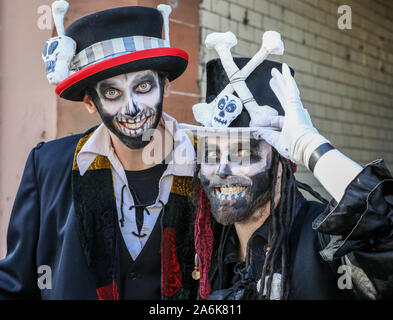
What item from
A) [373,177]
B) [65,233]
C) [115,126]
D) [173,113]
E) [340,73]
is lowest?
[65,233]

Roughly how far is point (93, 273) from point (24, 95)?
1.94 metres

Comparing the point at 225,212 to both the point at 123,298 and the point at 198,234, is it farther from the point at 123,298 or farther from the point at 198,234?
the point at 123,298

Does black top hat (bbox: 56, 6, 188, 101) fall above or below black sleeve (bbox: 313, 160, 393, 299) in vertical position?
above

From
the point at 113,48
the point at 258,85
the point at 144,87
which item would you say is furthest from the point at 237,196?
the point at 113,48

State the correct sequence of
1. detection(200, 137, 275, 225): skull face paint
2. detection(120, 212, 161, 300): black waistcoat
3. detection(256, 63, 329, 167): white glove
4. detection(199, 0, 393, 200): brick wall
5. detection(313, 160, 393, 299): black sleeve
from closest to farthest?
detection(313, 160, 393, 299): black sleeve
detection(256, 63, 329, 167): white glove
detection(200, 137, 275, 225): skull face paint
detection(120, 212, 161, 300): black waistcoat
detection(199, 0, 393, 200): brick wall

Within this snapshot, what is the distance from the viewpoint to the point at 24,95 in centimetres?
387

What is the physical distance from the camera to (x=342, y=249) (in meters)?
1.82

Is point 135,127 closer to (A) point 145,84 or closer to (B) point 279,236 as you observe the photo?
(A) point 145,84

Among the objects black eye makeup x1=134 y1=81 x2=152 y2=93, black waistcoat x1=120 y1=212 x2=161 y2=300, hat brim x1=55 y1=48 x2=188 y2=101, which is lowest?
black waistcoat x1=120 y1=212 x2=161 y2=300

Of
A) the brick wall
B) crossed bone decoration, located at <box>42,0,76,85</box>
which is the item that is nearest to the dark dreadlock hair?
crossed bone decoration, located at <box>42,0,76,85</box>

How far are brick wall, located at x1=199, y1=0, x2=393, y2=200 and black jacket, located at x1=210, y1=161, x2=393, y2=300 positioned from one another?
2263 mm

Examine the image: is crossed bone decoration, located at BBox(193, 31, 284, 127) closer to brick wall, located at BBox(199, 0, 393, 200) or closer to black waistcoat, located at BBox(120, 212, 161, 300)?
black waistcoat, located at BBox(120, 212, 161, 300)

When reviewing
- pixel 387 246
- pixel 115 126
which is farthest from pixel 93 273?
pixel 387 246

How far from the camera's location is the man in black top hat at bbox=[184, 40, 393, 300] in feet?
5.89
